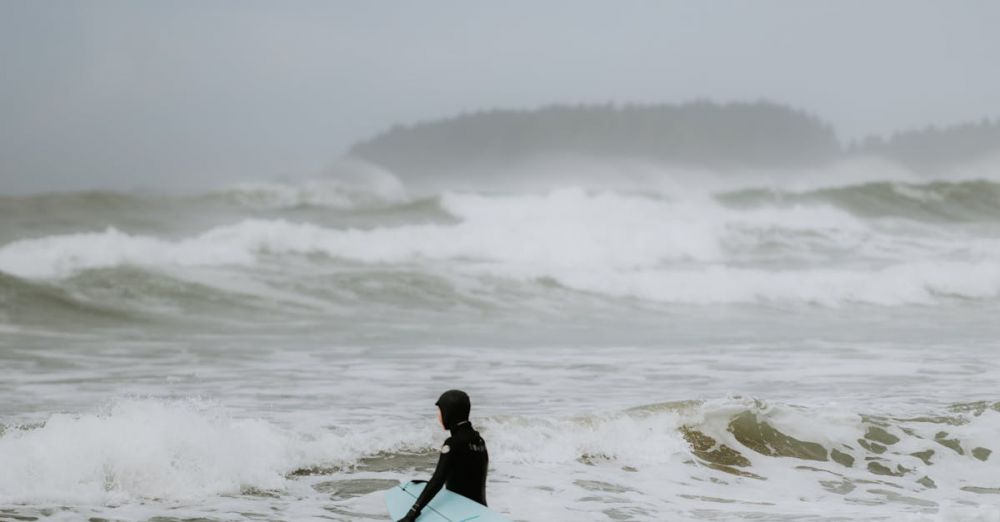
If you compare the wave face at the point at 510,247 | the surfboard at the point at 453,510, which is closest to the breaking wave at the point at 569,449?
the surfboard at the point at 453,510

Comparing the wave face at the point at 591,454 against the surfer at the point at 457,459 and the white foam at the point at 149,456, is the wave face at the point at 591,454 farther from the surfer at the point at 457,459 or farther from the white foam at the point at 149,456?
the surfer at the point at 457,459

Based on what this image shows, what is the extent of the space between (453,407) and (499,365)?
7278 millimetres

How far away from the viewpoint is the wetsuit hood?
15.5ft

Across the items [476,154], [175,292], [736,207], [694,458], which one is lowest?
[694,458]

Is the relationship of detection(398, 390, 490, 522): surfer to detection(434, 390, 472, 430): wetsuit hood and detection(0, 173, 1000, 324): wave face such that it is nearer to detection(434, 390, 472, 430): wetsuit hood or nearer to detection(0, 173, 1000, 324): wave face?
detection(434, 390, 472, 430): wetsuit hood

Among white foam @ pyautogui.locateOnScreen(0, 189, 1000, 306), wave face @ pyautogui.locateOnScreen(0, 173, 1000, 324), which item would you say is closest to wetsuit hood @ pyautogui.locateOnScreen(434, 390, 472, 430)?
wave face @ pyautogui.locateOnScreen(0, 173, 1000, 324)

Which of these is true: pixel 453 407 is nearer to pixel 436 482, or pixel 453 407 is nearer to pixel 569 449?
pixel 436 482

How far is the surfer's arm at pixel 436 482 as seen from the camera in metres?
4.77

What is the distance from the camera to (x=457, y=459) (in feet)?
15.8

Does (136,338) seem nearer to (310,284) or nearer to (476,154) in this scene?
(310,284)

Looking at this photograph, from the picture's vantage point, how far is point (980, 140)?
53656 mm

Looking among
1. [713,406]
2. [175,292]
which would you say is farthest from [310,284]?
[713,406]

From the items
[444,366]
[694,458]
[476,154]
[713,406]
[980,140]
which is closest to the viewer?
[694,458]

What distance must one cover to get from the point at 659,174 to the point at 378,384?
34815mm
